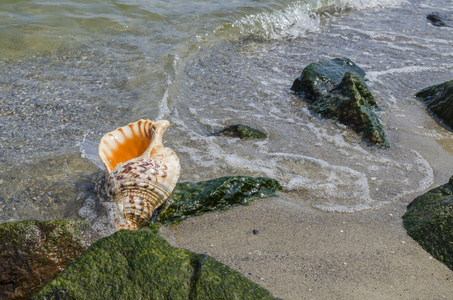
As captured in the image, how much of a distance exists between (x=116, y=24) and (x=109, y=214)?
610 centimetres

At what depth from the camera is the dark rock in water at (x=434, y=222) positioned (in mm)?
3074

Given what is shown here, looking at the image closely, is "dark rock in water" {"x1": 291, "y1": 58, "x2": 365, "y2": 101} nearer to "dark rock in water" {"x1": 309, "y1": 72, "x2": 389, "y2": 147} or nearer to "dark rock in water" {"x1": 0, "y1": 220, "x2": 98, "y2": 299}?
"dark rock in water" {"x1": 309, "y1": 72, "x2": 389, "y2": 147}

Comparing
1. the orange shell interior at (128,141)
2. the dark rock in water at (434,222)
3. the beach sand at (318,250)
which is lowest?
the beach sand at (318,250)

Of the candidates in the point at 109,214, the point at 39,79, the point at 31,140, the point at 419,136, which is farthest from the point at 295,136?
the point at 39,79

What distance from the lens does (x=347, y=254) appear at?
311 cm

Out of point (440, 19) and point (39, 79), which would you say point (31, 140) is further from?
point (440, 19)

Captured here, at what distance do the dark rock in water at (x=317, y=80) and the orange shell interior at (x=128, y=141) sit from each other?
300 centimetres

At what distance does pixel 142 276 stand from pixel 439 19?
11.5m

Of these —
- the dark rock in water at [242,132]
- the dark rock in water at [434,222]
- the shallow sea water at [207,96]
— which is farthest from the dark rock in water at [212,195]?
the dark rock in water at [434,222]

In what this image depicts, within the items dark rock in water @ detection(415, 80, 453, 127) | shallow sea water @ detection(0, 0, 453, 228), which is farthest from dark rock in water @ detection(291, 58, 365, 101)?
dark rock in water @ detection(415, 80, 453, 127)

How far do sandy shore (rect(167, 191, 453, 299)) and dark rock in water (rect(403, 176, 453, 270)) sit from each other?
0.07 meters

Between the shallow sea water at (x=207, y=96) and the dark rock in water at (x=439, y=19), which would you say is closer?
the shallow sea water at (x=207, y=96)

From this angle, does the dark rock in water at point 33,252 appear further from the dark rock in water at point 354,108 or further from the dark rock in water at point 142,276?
the dark rock in water at point 354,108

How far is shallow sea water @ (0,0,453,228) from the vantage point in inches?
163
